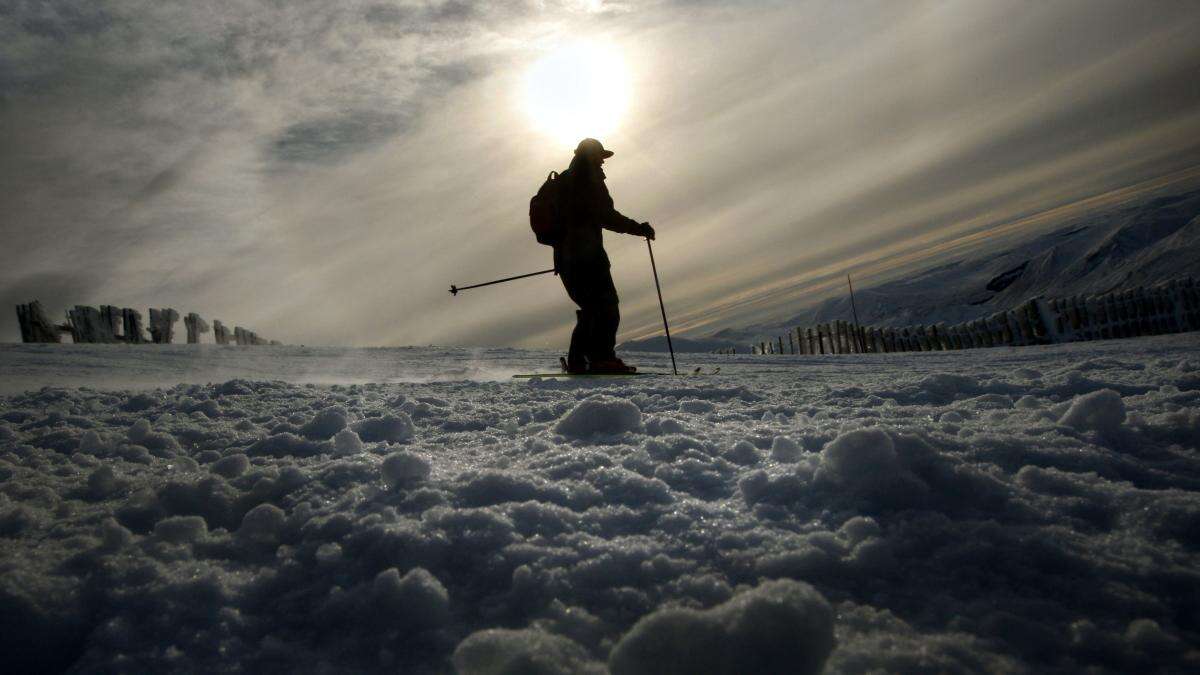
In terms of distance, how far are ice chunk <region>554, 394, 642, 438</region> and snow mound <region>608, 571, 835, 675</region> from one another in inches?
67.3

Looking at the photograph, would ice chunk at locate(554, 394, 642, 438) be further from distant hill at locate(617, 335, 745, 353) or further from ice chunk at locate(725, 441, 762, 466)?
distant hill at locate(617, 335, 745, 353)

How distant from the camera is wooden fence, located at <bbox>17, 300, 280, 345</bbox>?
1203 cm

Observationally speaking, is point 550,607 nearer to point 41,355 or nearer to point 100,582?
point 100,582

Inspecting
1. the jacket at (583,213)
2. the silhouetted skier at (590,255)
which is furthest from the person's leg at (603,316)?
the jacket at (583,213)

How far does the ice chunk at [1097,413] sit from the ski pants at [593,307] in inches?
199

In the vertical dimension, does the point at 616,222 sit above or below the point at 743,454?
above

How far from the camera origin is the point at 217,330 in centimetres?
1638

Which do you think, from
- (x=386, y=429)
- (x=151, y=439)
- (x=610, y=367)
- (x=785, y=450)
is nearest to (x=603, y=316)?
(x=610, y=367)

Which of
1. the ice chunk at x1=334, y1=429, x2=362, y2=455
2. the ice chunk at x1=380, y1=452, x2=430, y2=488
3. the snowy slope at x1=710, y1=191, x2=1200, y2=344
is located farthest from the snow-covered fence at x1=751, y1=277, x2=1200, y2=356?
the snowy slope at x1=710, y1=191, x2=1200, y2=344

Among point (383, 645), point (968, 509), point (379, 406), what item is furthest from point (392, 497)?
point (379, 406)

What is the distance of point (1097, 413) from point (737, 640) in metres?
2.08

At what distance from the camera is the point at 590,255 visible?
714cm

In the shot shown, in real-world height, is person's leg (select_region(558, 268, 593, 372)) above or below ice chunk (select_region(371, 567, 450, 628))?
above

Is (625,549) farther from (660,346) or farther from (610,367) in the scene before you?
(660,346)
